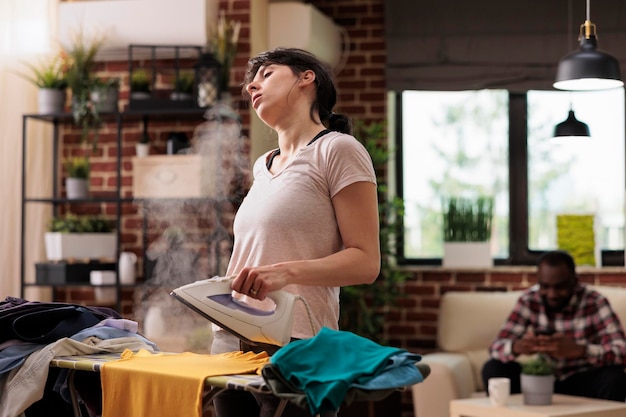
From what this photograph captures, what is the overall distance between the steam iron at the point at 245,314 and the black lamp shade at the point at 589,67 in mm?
2338

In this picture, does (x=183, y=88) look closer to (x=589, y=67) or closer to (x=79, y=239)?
(x=79, y=239)

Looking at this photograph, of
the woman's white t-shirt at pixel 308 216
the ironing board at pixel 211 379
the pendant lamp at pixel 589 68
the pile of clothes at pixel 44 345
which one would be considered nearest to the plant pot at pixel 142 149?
the pendant lamp at pixel 589 68

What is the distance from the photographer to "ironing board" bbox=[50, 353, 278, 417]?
66.3 inches

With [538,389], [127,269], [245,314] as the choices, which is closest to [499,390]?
[538,389]

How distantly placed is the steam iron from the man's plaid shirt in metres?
2.85

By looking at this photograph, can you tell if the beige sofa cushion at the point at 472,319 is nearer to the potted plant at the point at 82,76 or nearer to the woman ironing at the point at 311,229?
the potted plant at the point at 82,76

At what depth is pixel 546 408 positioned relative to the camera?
3873mm

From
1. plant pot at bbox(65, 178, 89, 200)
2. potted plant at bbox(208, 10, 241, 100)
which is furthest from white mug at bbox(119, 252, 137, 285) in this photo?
potted plant at bbox(208, 10, 241, 100)

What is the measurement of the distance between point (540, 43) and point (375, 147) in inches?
40.4

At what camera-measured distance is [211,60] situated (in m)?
4.62

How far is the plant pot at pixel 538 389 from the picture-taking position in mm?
3912

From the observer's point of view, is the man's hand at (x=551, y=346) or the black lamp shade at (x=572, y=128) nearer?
the man's hand at (x=551, y=346)

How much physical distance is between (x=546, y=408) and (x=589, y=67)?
1.30 m

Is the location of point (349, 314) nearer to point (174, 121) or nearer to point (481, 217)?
point (481, 217)
